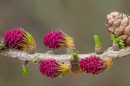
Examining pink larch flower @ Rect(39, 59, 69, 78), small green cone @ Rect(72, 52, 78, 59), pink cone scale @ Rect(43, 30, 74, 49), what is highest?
pink cone scale @ Rect(43, 30, 74, 49)

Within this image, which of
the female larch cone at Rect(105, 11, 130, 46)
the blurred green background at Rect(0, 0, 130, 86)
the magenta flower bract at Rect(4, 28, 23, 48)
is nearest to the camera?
the female larch cone at Rect(105, 11, 130, 46)

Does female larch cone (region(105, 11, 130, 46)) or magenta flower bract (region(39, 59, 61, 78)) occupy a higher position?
female larch cone (region(105, 11, 130, 46))

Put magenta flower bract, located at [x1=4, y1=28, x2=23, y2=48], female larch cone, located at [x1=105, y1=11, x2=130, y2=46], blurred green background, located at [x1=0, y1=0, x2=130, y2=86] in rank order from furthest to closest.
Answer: blurred green background, located at [x1=0, y1=0, x2=130, y2=86] → magenta flower bract, located at [x1=4, y1=28, x2=23, y2=48] → female larch cone, located at [x1=105, y1=11, x2=130, y2=46]

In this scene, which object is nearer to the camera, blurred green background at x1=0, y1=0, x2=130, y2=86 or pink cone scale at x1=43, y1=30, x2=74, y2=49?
pink cone scale at x1=43, y1=30, x2=74, y2=49

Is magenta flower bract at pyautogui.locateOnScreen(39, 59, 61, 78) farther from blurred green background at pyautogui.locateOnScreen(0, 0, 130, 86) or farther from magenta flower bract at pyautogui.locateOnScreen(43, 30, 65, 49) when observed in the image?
blurred green background at pyautogui.locateOnScreen(0, 0, 130, 86)

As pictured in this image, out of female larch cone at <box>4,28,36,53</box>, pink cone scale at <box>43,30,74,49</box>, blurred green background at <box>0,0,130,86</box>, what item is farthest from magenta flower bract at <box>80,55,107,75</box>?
blurred green background at <box>0,0,130,86</box>

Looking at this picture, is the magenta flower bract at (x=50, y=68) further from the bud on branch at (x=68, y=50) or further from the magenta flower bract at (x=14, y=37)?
the magenta flower bract at (x=14, y=37)

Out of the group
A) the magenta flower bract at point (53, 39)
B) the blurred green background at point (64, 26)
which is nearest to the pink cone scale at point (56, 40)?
the magenta flower bract at point (53, 39)
